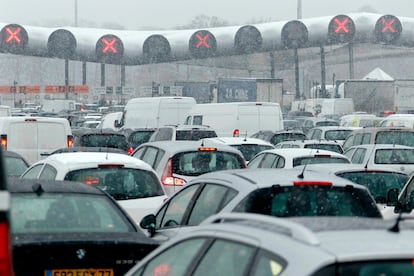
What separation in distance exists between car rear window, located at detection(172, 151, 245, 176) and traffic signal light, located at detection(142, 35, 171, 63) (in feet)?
141

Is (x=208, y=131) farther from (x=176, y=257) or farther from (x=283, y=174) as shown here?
(x=176, y=257)

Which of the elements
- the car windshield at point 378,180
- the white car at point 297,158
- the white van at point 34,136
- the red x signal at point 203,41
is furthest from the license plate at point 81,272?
the red x signal at point 203,41

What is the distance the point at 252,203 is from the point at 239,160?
7.74m

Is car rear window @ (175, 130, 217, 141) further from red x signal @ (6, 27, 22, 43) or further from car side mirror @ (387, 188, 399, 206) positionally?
red x signal @ (6, 27, 22, 43)

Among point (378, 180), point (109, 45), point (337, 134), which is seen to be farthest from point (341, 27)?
point (378, 180)

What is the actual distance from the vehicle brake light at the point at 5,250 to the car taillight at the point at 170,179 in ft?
38.5

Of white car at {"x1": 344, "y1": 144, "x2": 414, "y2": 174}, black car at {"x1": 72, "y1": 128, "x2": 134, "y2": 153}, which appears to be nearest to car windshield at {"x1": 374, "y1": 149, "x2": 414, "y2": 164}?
white car at {"x1": 344, "y1": 144, "x2": 414, "y2": 174}

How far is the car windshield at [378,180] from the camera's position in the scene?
1444 cm

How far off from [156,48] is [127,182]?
4686cm

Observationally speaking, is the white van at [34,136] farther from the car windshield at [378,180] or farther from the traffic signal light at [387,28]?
the traffic signal light at [387,28]

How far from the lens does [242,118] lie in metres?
33.1

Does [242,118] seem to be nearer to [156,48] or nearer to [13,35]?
[13,35]

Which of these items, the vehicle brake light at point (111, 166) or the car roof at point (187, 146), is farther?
the car roof at point (187, 146)

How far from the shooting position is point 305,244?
485cm
